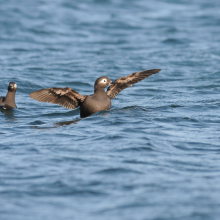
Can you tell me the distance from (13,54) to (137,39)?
6.56 meters

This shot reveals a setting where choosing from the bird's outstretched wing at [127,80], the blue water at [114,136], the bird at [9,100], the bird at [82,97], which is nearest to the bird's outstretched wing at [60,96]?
the bird at [82,97]

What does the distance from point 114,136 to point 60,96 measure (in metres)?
2.47

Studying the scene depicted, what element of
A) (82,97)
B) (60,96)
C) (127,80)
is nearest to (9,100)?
(60,96)

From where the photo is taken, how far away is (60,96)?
382 inches

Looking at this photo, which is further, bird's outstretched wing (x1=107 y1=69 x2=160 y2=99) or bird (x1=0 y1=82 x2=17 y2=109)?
bird (x1=0 y1=82 x2=17 y2=109)

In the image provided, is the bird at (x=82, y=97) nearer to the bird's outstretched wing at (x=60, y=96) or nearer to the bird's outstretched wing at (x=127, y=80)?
→ the bird's outstretched wing at (x=60, y=96)

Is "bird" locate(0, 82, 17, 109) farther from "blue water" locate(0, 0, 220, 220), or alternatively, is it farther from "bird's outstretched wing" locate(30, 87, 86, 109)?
"bird's outstretched wing" locate(30, 87, 86, 109)

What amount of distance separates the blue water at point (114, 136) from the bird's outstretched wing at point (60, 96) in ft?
1.37

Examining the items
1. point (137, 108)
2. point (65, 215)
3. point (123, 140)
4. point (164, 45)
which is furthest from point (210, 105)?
point (164, 45)

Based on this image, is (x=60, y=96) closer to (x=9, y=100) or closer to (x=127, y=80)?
(x=127, y=80)

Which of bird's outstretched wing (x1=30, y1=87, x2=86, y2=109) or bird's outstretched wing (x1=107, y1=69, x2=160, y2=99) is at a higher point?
bird's outstretched wing (x1=107, y1=69, x2=160, y2=99)

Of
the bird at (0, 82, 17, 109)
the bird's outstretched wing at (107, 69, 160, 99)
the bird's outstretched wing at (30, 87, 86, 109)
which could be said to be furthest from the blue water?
the bird's outstretched wing at (107, 69, 160, 99)

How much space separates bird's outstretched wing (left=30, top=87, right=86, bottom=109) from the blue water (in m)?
0.42

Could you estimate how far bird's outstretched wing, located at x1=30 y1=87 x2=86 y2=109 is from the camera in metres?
9.38
